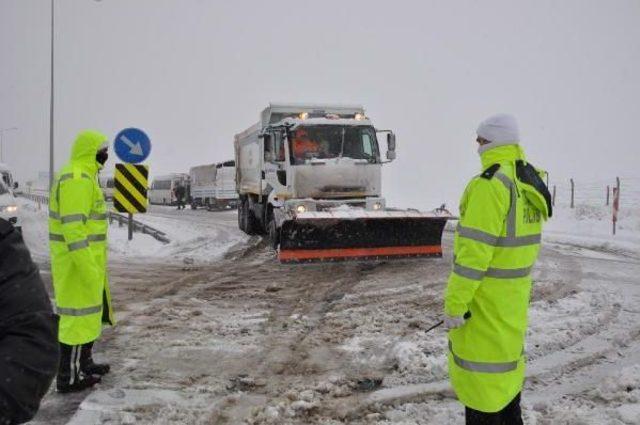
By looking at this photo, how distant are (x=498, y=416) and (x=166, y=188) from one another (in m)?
43.6

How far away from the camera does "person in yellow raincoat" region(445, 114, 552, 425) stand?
2900 mm

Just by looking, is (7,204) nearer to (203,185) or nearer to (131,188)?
(131,188)

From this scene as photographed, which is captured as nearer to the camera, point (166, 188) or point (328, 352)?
point (328, 352)

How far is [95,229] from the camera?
4570mm

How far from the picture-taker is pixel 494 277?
9.77 ft

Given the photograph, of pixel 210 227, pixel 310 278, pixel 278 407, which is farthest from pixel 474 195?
pixel 210 227

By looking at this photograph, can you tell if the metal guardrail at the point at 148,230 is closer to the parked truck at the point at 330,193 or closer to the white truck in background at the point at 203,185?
the parked truck at the point at 330,193

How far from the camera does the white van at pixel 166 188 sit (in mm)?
43047

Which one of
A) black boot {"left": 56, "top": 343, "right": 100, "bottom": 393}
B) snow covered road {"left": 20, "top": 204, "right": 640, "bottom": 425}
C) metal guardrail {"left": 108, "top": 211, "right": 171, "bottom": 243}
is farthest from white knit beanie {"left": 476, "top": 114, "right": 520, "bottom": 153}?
metal guardrail {"left": 108, "top": 211, "right": 171, "bottom": 243}

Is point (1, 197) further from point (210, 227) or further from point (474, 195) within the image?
point (474, 195)

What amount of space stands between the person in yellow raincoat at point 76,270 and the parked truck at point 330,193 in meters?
5.57

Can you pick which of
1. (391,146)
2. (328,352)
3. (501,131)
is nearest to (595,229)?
(391,146)

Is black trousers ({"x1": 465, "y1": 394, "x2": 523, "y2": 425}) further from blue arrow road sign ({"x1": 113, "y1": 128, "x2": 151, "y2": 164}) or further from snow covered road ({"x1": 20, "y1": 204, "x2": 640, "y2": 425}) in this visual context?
blue arrow road sign ({"x1": 113, "y1": 128, "x2": 151, "y2": 164})

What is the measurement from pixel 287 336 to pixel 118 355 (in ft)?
5.53
